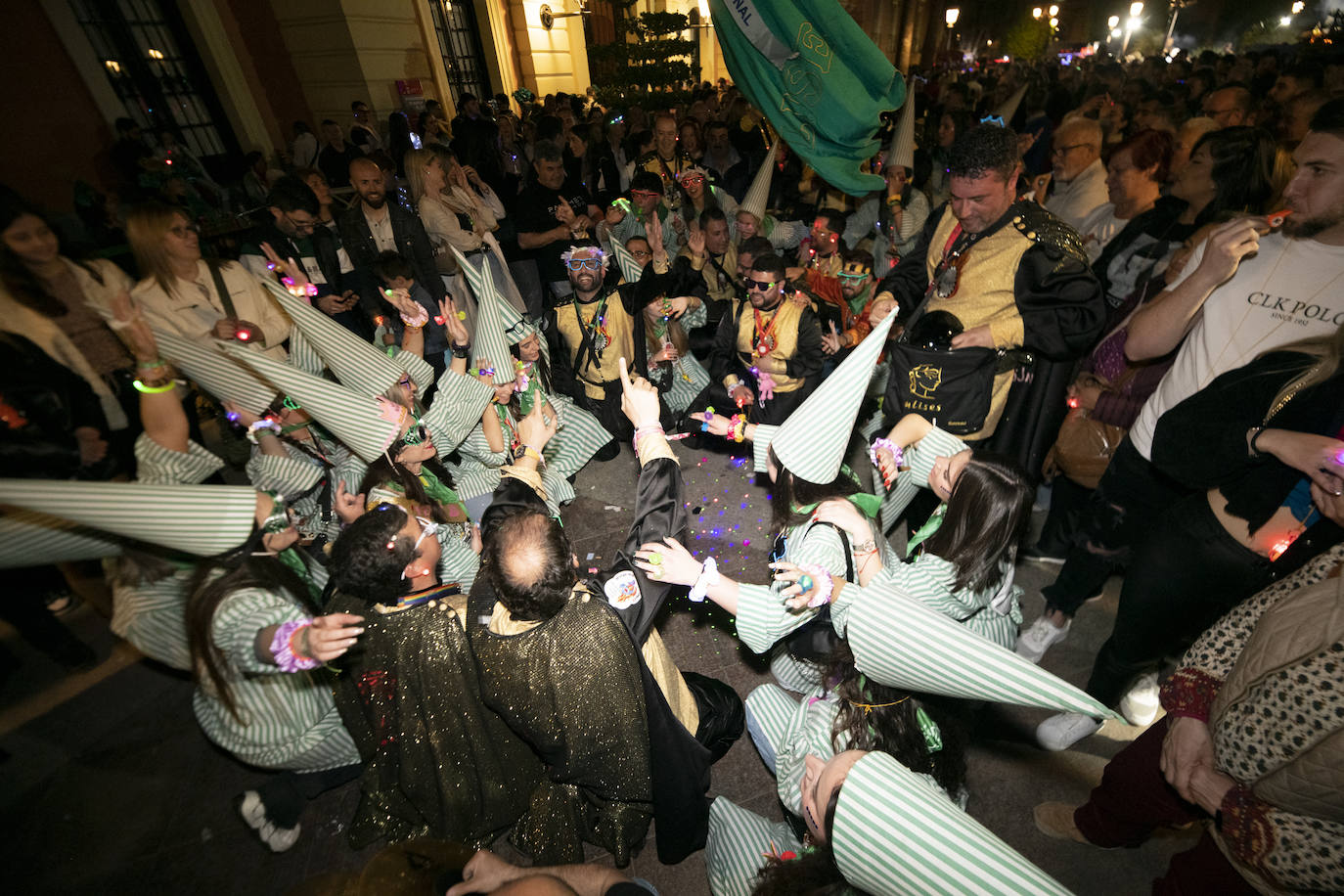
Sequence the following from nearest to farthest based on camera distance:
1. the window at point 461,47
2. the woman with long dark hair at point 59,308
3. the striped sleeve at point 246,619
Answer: the striped sleeve at point 246,619 < the woman with long dark hair at point 59,308 < the window at point 461,47

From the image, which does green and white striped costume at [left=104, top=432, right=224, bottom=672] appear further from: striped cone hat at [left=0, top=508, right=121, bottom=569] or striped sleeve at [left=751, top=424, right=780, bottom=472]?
striped sleeve at [left=751, top=424, right=780, bottom=472]

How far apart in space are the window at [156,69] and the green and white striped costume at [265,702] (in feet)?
34.8

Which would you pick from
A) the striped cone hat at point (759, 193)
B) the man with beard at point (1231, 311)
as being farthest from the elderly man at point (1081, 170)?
the man with beard at point (1231, 311)

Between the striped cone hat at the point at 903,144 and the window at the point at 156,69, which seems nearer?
the striped cone hat at the point at 903,144

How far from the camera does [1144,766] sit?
65.7 inches

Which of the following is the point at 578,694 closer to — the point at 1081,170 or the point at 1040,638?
the point at 1040,638

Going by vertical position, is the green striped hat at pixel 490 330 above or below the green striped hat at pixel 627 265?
above

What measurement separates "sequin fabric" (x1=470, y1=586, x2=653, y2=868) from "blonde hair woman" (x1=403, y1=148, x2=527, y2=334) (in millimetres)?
3371

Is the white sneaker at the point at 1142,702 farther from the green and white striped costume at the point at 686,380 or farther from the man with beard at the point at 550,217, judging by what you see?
the man with beard at the point at 550,217

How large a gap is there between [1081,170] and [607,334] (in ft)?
13.1

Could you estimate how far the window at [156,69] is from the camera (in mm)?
7793

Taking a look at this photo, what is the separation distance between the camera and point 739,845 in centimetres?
183

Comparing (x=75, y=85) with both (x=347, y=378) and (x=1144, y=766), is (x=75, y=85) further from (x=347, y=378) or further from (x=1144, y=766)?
(x=1144, y=766)

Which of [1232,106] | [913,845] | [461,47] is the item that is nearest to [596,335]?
[913,845]
